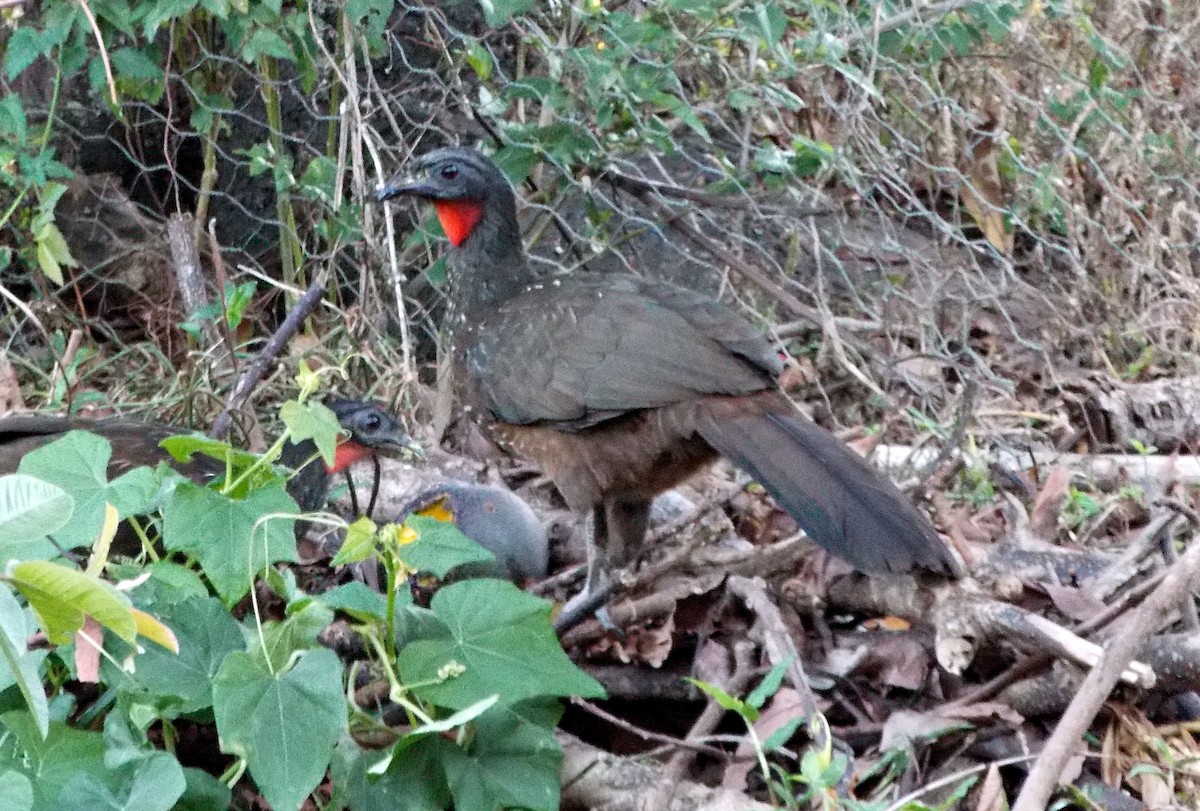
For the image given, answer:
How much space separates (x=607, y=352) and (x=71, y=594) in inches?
77.1

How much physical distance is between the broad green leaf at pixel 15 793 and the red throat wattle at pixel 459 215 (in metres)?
2.28

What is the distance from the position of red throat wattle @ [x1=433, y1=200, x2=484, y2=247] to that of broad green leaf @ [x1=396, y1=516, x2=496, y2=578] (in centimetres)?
163

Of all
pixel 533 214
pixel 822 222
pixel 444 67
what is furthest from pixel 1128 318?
pixel 444 67

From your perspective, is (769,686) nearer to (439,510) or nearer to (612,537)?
(612,537)

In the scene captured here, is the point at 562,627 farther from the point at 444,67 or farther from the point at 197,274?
the point at 444,67

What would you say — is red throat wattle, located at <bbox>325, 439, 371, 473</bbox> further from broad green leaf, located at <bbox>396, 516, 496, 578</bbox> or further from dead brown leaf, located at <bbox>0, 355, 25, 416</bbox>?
broad green leaf, located at <bbox>396, 516, 496, 578</bbox>

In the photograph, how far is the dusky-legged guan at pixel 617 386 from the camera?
2641 millimetres

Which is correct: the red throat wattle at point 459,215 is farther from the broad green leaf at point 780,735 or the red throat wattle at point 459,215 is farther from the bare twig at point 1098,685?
the bare twig at point 1098,685

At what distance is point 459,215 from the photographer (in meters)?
3.70

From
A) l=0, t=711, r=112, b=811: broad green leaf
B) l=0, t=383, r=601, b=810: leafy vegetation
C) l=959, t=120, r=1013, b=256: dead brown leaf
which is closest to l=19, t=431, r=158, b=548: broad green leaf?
l=0, t=383, r=601, b=810: leafy vegetation

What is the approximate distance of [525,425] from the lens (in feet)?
10.8

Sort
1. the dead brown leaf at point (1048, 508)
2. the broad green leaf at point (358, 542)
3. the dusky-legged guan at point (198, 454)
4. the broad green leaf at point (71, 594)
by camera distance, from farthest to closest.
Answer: the dead brown leaf at point (1048, 508)
the dusky-legged guan at point (198, 454)
the broad green leaf at point (358, 542)
the broad green leaf at point (71, 594)

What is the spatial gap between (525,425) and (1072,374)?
2.53 meters

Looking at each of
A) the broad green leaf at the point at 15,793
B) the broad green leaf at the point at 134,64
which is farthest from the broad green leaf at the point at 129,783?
the broad green leaf at the point at 134,64
